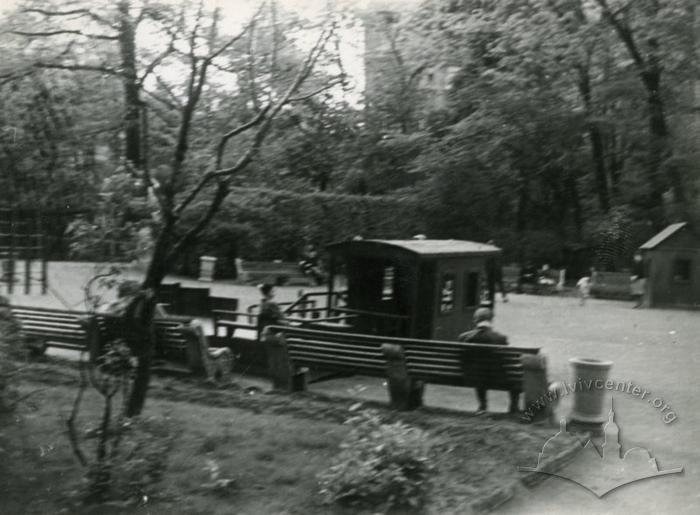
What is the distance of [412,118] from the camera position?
9.11 meters

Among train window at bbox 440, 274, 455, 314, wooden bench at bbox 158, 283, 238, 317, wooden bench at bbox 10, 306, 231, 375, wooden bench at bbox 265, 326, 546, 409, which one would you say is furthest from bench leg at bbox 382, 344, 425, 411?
wooden bench at bbox 158, 283, 238, 317

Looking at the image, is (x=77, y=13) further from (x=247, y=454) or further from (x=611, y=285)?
(x=611, y=285)

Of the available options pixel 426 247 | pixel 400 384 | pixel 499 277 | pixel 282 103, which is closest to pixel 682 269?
pixel 499 277

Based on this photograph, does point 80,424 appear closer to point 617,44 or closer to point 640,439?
point 640,439

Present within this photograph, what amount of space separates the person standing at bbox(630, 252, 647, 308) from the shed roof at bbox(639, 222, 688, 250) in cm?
22

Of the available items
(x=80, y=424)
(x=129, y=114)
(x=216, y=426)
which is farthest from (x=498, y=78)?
(x=80, y=424)

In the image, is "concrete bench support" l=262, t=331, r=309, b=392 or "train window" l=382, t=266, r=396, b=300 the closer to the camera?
"concrete bench support" l=262, t=331, r=309, b=392

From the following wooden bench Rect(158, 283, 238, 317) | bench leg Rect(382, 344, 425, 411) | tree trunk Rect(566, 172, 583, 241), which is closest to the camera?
tree trunk Rect(566, 172, 583, 241)

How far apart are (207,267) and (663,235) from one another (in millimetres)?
6156

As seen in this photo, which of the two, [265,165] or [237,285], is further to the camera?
[237,285]

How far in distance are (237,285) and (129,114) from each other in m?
3.35

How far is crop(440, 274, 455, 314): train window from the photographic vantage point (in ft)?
34.3

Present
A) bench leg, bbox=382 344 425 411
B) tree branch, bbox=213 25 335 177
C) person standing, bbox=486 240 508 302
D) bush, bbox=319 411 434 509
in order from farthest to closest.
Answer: person standing, bbox=486 240 508 302 → bench leg, bbox=382 344 425 411 → tree branch, bbox=213 25 335 177 → bush, bbox=319 411 434 509

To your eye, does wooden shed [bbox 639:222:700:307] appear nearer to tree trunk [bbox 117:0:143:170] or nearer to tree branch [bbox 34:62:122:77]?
tree trunk [bbox 117:0:143:170]
